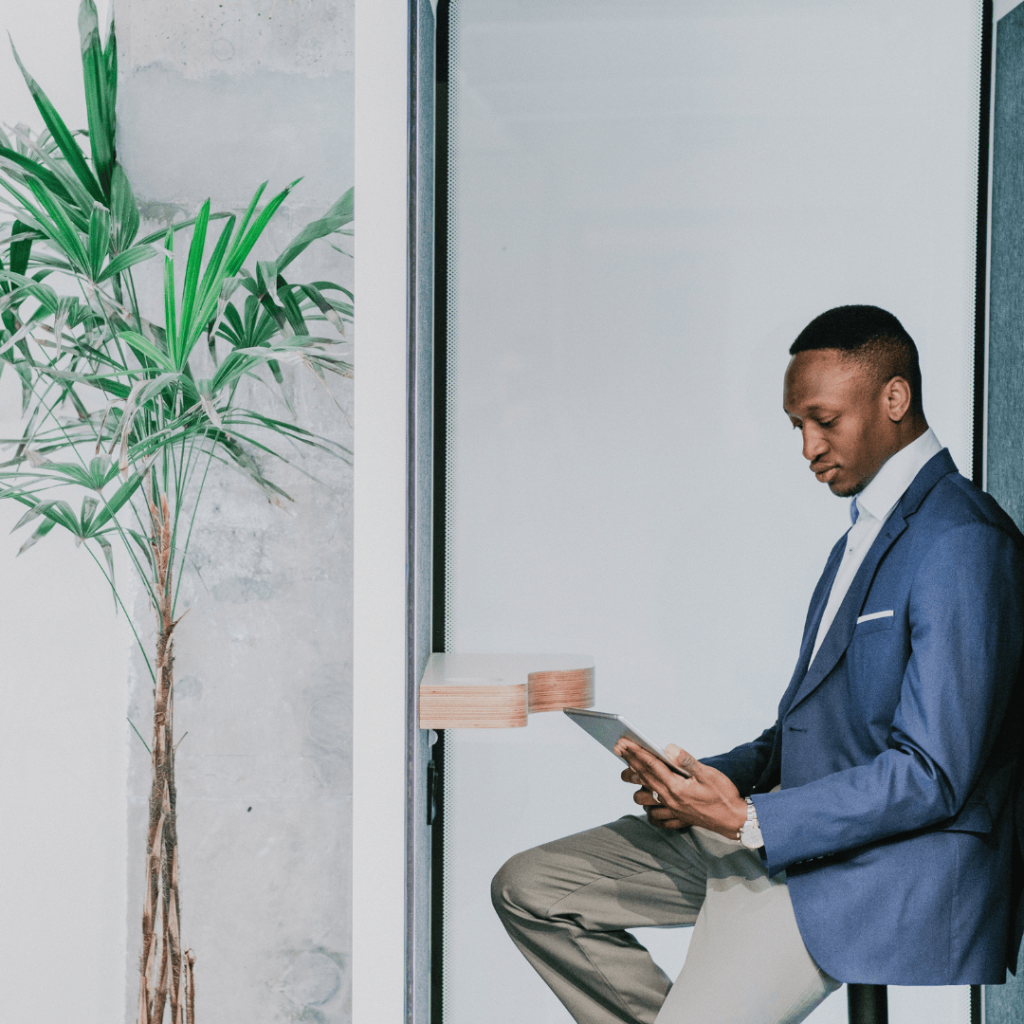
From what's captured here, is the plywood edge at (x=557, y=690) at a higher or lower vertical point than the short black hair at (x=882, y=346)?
lower

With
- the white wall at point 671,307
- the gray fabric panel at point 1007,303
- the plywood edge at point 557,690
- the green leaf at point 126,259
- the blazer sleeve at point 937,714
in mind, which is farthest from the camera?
the white wall at point 671,307

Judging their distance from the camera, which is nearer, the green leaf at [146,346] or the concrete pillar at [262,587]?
the green leaf at [146,346]

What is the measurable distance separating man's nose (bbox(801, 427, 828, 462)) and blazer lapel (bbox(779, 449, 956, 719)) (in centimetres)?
15

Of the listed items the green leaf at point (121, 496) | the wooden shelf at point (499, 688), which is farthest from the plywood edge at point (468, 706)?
the green leaf at point (121, 496)

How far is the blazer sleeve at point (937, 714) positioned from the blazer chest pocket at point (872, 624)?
0.05 metres

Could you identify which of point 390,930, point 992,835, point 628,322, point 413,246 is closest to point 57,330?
point 413,246

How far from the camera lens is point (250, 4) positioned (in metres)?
1.72

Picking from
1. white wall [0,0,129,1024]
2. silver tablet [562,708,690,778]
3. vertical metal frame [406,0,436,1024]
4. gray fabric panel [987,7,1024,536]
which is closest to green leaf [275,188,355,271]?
vertical metal frame [406,0,436,1024]

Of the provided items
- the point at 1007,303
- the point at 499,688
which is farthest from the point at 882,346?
the point at 499,688

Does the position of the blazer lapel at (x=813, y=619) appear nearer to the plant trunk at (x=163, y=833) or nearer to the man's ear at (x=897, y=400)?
the man's ear at (x=897, y=400)

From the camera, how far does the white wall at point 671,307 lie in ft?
5.91

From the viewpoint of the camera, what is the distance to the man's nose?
4.74 ft

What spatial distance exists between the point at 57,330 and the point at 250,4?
0.79 meters

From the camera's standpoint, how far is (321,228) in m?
1.41
